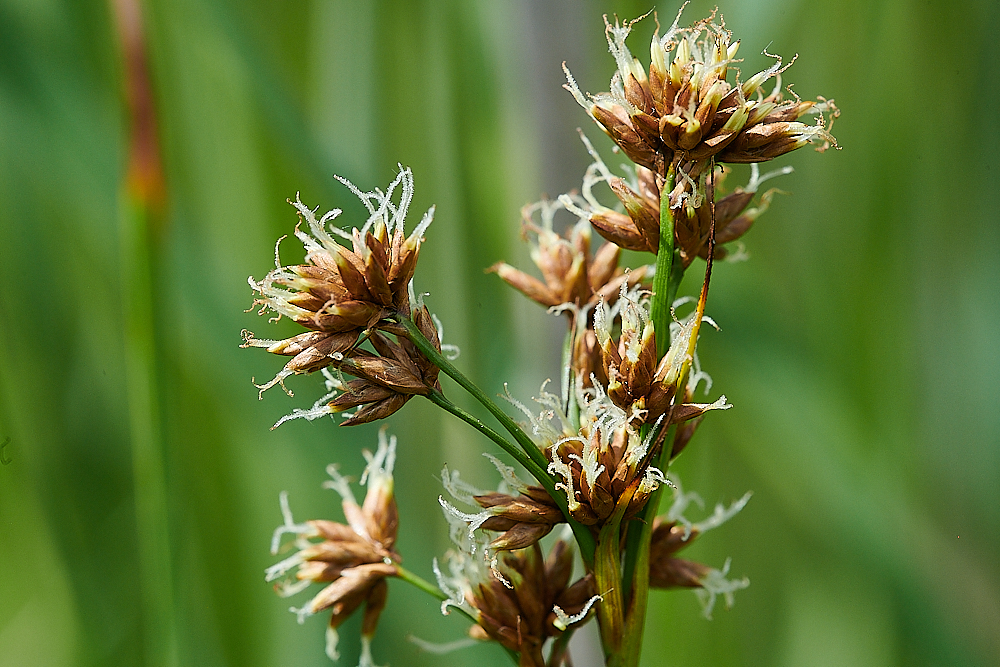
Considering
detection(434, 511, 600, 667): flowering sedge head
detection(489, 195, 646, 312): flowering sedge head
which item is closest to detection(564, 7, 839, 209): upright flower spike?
detection(489, 195, 646, 312): flowering sedge head

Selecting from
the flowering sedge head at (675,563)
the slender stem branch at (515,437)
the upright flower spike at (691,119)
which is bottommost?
the flowering sedge head at (675,563)

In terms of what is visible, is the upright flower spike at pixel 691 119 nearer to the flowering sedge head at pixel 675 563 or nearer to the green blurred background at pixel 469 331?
the flowering sedge head at pixel 675 563

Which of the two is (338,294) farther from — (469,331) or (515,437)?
(469,331)

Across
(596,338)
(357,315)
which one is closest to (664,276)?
(596,338)

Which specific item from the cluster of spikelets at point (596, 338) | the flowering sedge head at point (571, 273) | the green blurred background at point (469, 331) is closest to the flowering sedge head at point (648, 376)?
the cluster of spikelets at point (596, 338)

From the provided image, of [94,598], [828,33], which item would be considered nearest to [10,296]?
[94,598]
